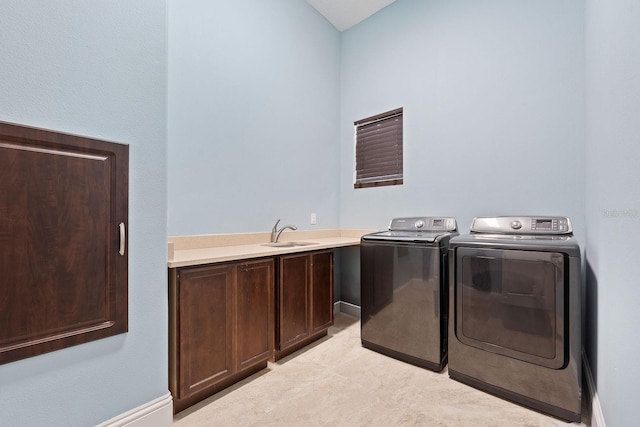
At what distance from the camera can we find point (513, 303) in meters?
1.80

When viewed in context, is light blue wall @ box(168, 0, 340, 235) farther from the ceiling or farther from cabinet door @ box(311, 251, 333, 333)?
cabinet door @ box(311, 251, 333, 333)

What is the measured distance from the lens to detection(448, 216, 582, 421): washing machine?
164 cm

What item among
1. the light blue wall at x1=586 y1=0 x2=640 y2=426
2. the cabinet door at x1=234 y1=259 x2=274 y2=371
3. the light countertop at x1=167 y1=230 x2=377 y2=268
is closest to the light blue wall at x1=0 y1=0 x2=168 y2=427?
the light countertop at x1=167 y1=230 x2=377 y2=268

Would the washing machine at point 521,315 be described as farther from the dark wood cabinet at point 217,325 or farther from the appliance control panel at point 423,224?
the dark wood cabinet at point 217,325

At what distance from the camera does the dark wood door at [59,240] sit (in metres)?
1.13

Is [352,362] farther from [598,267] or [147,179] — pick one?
[147,179]

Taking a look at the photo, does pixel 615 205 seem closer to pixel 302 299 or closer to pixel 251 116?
pixel 302 299

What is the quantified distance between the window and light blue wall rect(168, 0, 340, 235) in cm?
34

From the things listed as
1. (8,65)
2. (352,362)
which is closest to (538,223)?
(352,362)

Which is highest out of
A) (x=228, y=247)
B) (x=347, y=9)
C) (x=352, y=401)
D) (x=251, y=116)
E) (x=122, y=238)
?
(x=347, y=9)

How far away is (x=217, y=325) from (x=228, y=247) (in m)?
0.75

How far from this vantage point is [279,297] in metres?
2.20

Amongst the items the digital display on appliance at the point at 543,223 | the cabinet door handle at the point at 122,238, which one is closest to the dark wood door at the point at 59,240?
the cabinet door handle at the point at 122,238

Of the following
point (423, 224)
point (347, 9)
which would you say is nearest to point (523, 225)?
point (423, 224)
